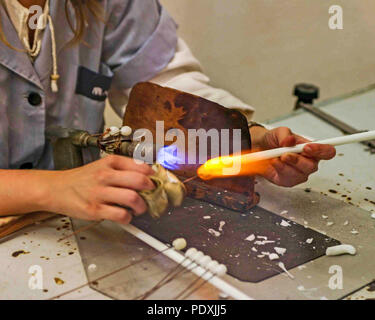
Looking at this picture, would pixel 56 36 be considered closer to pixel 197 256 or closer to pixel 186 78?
pixel 186 78

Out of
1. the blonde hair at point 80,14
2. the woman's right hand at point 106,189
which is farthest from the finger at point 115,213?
the blonde hair at point 80,14

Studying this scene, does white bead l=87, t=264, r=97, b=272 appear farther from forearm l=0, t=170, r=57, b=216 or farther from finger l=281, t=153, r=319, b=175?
finger l=281, t=153, r=319, b=175

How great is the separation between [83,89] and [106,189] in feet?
1.13

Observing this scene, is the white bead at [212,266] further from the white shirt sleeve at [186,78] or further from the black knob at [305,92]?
the black knob at [305,92]

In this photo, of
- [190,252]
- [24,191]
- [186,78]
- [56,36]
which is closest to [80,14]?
[56,36]

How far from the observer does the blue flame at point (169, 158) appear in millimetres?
602

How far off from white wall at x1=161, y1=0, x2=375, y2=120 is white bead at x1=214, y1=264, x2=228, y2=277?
38 cm

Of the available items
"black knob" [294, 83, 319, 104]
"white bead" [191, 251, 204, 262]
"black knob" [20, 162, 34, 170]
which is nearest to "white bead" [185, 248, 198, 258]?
"white bead" [191, 251, 204, 262]

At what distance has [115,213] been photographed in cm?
53

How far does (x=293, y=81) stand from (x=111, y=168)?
0.51m

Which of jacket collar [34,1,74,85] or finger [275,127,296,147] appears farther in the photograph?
jacket collar [34,1,74,85]

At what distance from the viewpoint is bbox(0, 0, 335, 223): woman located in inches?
21.7

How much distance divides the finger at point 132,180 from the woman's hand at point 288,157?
169mm

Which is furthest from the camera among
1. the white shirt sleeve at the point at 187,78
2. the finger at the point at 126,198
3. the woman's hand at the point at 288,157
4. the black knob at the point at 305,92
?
the black knob at the point at 305,92
